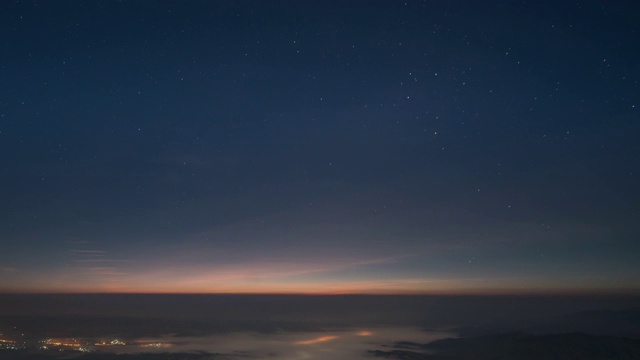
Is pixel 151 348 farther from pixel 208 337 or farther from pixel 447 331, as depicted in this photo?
pixel 447 331

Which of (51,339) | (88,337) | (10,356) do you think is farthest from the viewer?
(88,337)

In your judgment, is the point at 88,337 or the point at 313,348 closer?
the point at 313,348

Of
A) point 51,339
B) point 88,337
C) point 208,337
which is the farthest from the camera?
point 208,337

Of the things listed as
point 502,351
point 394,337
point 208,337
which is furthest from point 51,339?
point 502,351

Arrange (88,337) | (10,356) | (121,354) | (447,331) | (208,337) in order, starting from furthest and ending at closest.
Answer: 1. (447,331)
2. (208,337)
3. (88,337)
4. (121,354)
5. (10,356)

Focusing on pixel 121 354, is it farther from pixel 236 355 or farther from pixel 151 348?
pixel 236 355

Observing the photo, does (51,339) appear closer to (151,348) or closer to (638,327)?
(151,348)

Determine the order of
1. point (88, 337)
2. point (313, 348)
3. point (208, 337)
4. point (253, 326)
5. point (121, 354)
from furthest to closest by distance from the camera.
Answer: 1. point (253, 326)
2. point (208, 337)
3. point (88, 337)
4. point (313, 348)
5. point (121, 354)

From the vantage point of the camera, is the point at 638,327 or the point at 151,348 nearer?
the point at 151,348

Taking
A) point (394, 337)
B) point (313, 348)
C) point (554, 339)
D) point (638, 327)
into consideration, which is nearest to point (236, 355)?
point (313, 348)

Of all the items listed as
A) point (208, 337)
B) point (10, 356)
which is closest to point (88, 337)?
point (208, 337)
